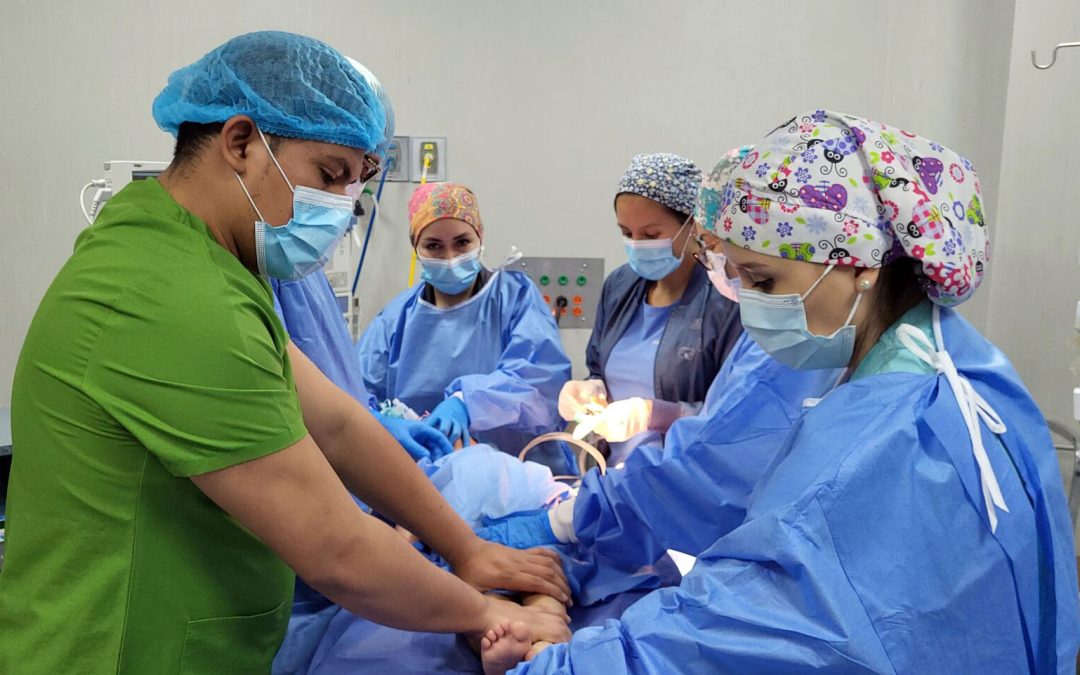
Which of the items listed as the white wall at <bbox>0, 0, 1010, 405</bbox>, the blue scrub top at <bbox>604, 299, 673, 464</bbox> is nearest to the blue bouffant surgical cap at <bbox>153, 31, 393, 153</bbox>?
the blue scrub top at <bbox>604, 299, 673, 464</bbox>

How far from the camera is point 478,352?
2.84 meters

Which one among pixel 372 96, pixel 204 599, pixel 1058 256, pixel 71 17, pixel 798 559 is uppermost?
pixel 71 17

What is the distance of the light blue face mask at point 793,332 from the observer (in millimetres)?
1122

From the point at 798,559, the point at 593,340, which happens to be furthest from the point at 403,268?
the point at 798,559

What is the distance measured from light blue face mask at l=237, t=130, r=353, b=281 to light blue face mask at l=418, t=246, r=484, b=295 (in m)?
1.55

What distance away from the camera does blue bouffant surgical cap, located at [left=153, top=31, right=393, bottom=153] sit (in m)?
1.06

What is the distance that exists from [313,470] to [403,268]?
2436 mm

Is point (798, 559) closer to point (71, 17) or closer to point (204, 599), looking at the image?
point (204, 599)

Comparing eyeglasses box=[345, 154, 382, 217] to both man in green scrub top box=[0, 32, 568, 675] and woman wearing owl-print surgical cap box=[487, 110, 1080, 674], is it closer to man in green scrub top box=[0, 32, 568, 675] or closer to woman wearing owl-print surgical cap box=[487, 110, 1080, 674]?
man in green scrub top box=[0, 32, 568, 675]

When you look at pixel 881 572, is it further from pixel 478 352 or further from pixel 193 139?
pixel 478 352

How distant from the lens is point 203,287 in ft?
3.04

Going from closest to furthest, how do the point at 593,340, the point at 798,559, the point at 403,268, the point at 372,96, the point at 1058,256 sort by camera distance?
the point at 798,559, the point at 372,96, the point at 1058,256, the point at 593,340, the point at 403,268

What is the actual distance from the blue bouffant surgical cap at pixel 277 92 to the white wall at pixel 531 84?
215cm

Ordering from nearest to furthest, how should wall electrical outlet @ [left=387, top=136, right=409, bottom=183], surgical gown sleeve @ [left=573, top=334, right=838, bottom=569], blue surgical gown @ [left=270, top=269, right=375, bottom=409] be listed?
surgical gown sleeve @ [left=573, top=334, right=838, bottom=569] → blue surgical gown @ [left=270, top=269, right=375, bottom=409] → wall electrical outlet @ [left=387, top=136, right=409, bottom=183]
